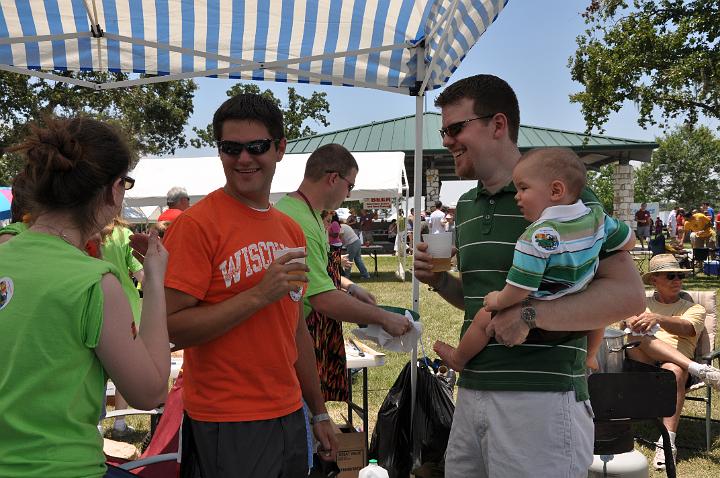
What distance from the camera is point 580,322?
6.25 feet

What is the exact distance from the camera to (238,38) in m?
4.53

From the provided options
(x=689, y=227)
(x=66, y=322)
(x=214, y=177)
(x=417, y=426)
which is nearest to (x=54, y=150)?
(x=66, y=322)

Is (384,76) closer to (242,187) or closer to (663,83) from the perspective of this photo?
(242,187)

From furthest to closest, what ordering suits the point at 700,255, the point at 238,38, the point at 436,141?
1. the point at 436,141
2. the point at 700,255
3. the point at 238,38

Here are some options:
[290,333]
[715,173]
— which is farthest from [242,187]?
[715,173]

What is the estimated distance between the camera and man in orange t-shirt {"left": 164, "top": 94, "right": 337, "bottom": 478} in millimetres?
1955

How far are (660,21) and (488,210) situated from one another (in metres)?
18.5

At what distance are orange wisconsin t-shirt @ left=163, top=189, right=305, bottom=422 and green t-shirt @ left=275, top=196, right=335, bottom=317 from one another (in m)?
0.68

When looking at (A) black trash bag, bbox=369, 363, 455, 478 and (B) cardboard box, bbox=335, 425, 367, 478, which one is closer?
(A) black trash bag, bbox=369, 363, 455, 478

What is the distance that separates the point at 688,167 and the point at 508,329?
7836cm

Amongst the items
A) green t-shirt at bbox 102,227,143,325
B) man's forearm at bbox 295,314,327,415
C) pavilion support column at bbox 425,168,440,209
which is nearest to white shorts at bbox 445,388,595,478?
man's forearm at bbox 295,314,327,415

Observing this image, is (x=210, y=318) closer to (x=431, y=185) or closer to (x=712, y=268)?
(x=712, y=268)

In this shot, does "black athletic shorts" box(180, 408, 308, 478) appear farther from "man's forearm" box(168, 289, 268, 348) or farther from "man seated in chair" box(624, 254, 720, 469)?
"man seated in chair" box(624, 254, 720, 469)

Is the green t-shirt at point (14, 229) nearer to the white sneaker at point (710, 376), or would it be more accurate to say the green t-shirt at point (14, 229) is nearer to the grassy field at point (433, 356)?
the grassy field at point (433, 356)
